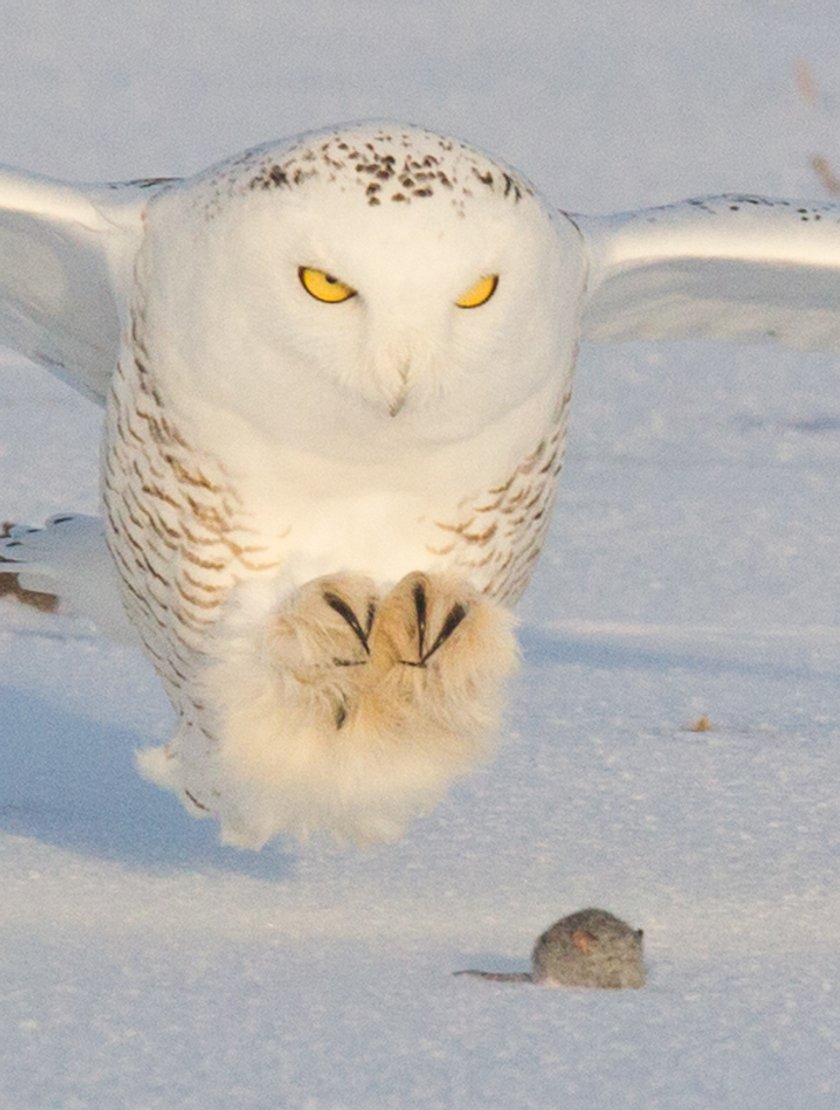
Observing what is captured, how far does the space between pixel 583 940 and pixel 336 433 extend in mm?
656

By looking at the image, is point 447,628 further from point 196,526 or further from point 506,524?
point 196,526

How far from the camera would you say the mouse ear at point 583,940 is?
2670 millimetres

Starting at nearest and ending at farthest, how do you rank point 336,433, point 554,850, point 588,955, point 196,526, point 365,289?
1. point 365,289
2. point 588,955
3. point 336,433
4. point 196,526
5. point 554,850

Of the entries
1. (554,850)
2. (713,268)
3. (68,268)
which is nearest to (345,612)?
(554,850)

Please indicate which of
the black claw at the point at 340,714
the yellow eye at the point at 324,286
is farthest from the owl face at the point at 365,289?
the black claw at the point at 340,714

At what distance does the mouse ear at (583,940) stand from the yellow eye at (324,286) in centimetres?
77

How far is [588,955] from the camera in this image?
2.67m

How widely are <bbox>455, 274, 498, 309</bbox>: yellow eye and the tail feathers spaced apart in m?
1.12

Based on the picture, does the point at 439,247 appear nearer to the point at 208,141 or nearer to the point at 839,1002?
the point at 839,1002

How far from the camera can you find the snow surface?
246 centimetres

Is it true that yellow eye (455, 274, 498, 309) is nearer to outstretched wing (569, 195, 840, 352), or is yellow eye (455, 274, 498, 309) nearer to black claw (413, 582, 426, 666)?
black claw (413, 582, 426, 666)

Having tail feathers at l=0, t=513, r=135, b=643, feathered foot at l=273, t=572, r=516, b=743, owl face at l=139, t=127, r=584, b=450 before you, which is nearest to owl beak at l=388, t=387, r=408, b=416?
owl face at l=139, t=127, r=584, b=450

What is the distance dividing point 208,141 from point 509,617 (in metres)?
6.24

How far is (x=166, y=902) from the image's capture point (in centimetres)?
311
